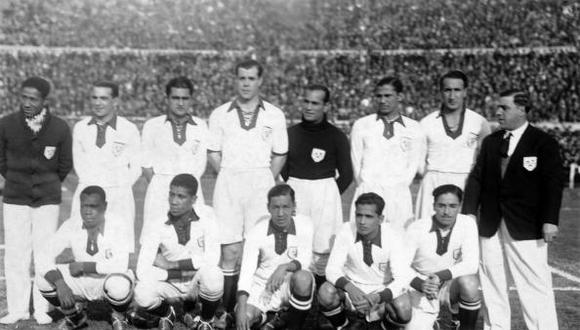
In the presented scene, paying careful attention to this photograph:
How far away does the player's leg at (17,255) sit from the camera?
549cm

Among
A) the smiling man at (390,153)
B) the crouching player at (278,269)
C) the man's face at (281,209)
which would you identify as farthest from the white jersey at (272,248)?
the smiling man at (390,153)

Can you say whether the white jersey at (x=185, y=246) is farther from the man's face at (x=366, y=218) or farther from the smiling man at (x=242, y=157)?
the man's face at (x=366, y=218)

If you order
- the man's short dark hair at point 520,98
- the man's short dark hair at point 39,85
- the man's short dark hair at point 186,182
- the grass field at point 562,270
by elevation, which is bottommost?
the grass field at point 562,270

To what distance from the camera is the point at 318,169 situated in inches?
232

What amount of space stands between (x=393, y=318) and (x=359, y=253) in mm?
504

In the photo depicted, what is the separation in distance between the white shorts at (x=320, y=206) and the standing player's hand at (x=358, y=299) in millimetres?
1016

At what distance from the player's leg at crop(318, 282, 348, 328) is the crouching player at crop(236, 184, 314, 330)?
0.08 metres

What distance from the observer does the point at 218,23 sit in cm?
2241

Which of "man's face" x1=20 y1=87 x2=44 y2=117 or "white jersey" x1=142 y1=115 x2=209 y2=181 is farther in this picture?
"white jersey" x1=142 y1=115 x2=209 y2=181

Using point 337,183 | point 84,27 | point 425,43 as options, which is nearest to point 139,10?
point 84,27

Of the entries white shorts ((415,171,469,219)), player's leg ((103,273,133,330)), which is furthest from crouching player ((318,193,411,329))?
player's leg ((103,273,133,330))

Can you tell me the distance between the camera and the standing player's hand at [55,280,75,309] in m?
5.05

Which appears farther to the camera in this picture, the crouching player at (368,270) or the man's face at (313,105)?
the man's face at (313,105)

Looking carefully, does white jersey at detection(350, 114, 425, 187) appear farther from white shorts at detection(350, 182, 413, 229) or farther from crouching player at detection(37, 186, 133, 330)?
crouching player at detection(37, 186, 133, 330)
